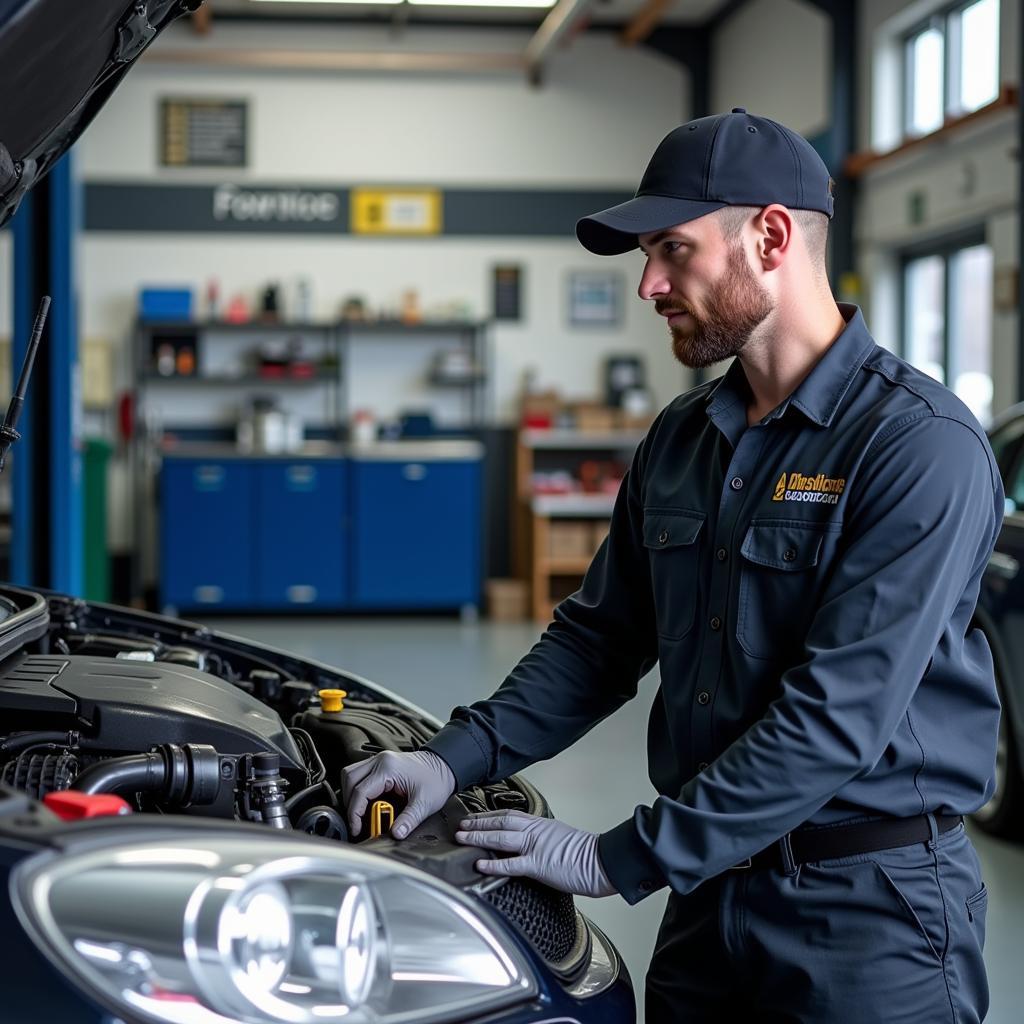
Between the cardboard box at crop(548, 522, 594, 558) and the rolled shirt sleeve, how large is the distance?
7.11 m

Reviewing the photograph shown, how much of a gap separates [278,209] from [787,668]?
8.40m

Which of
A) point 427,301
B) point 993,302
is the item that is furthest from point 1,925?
point 427,301

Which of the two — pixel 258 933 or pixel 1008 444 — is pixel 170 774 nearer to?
pixel 258 933

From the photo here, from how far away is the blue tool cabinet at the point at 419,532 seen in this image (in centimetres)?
869

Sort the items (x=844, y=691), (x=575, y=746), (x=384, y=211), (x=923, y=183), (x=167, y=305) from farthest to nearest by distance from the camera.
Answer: (x=384, y=211), (x=167, y=305), (x=923, y=183), (x=575, y=746), (x=844, y=691)

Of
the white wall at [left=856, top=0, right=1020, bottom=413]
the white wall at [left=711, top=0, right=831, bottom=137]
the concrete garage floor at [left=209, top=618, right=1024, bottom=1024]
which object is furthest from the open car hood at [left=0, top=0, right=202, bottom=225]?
the white wall at [left=711, top=0, right=831, bottom=137]

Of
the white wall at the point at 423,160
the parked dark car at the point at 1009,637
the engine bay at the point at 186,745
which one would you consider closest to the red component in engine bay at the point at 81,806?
the engine bay at the point at 186,745

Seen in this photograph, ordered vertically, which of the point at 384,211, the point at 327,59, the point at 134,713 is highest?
the point at 327,59

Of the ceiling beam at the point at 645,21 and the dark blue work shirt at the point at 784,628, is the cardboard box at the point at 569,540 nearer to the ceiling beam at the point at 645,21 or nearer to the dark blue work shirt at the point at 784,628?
the ceiling beam at the point at 645,21

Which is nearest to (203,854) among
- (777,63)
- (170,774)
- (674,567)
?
(170,774)

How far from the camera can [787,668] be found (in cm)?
146

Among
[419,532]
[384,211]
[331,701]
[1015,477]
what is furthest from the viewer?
[384,211]

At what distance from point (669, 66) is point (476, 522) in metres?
3.68

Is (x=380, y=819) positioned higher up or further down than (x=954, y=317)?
further down
